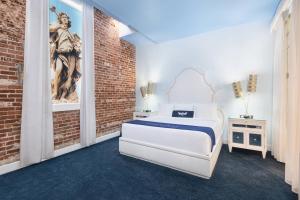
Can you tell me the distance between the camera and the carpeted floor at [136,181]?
178 cm

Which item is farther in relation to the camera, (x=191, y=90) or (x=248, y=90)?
(x=191, y=90)

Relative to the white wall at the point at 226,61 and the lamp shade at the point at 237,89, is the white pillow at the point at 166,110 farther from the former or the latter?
the lamp shade at the point at 237,89

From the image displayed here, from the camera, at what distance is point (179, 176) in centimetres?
219

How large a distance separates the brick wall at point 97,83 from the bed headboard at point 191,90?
1.52m

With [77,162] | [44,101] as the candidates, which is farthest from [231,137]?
[44,101]

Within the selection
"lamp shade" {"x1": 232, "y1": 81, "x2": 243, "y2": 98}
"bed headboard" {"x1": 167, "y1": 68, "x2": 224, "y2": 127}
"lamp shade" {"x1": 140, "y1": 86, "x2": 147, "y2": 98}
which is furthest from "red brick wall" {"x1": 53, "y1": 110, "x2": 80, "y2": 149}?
"lamp shade" {"x1": 232, "y1": 81, "x2": 243, "y2": 98}

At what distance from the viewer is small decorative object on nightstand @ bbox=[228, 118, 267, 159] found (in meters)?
2.87

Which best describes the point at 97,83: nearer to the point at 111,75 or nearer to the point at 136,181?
the point at 111,75

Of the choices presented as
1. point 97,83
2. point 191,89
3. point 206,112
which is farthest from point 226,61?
point 97,83

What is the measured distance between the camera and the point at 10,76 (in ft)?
7.58

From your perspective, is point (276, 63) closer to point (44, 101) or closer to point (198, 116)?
point (198, 116)

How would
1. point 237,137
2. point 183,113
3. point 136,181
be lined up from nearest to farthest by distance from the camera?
point 136,181
point 237,137
point 183,113

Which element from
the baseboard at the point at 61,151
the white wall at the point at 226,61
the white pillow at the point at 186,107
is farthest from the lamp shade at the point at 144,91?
the baseboard at the point at 61,151

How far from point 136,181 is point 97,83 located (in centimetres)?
256
